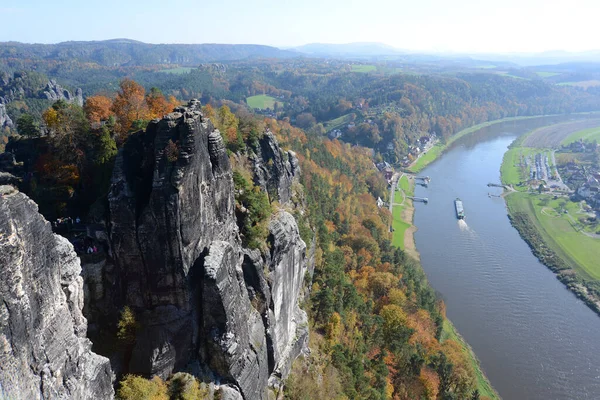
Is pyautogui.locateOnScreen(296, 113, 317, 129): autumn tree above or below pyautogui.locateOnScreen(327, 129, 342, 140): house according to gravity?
above

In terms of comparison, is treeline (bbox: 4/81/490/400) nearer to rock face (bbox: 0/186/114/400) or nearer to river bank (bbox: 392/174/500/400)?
river bank (bbox: 392/174/500/400)

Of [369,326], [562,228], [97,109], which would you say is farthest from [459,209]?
[97,109]

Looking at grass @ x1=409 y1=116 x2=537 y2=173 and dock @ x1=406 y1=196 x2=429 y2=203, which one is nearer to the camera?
dock @ x1=406 y1=196 x2=429 y2=203

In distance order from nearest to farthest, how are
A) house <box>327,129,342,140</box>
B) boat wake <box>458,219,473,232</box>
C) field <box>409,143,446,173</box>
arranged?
boat wake <box>458,219,473,232</box>, field <box>409,143,446,173</box>, house <box>327,129,342,140</box>

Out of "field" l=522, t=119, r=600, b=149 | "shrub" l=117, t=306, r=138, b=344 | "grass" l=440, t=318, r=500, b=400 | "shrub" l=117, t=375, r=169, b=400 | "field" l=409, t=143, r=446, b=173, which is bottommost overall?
"grass" l=440, t=318, r=500, b=400

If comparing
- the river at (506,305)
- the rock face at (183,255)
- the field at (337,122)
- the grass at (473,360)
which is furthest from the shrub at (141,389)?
the field at (337,122)

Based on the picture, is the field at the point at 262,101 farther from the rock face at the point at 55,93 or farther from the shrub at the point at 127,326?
the shrub at the point at 127,326

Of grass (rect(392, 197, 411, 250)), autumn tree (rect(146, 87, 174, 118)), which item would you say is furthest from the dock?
autumn tree (rect(146, 87, 174, 118))
